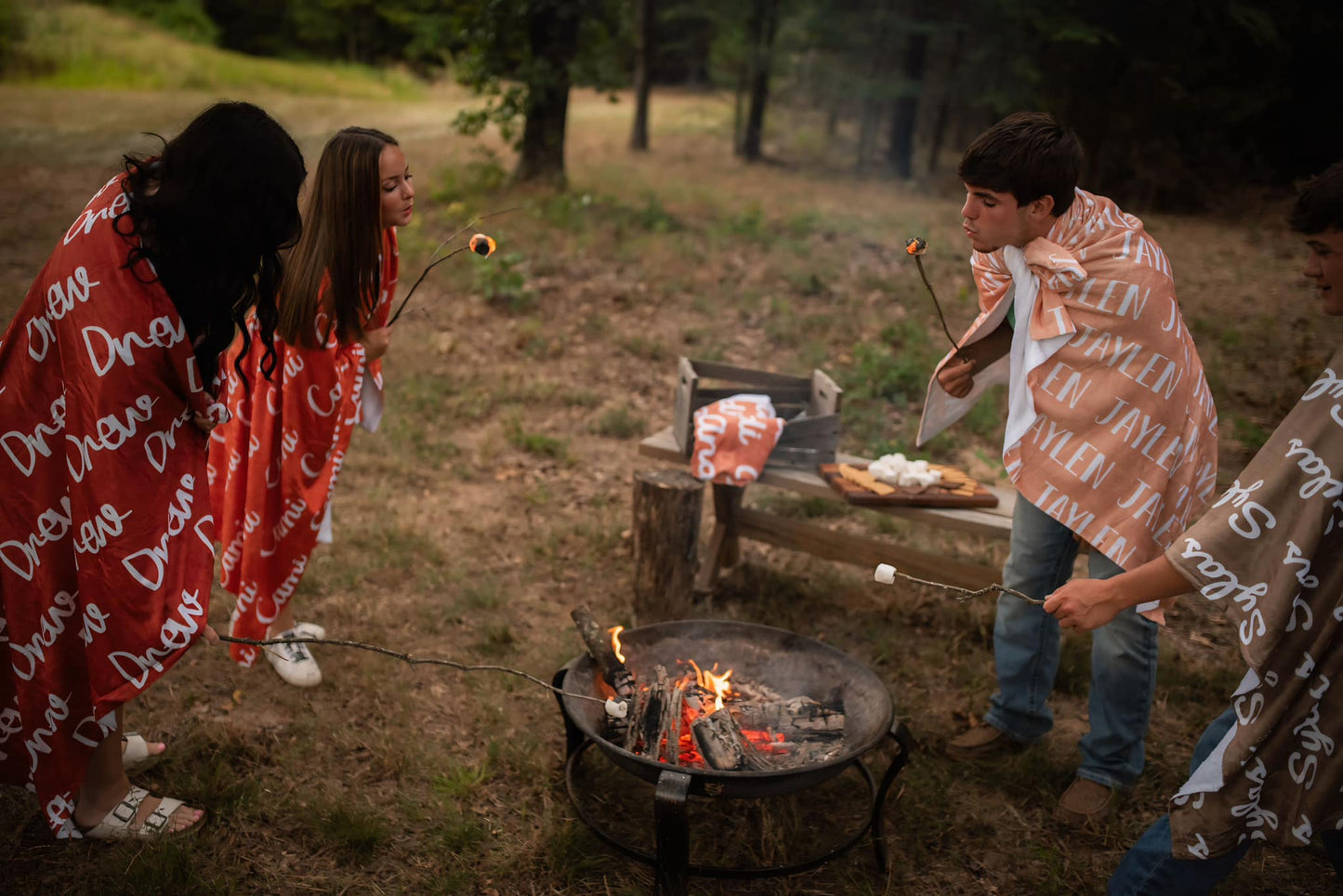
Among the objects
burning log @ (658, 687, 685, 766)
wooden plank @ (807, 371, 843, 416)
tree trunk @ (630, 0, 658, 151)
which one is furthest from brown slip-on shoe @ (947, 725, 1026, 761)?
tree trunk @ (630, 0, 658, 151)

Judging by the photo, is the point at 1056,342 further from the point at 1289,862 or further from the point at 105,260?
the point at 105,260

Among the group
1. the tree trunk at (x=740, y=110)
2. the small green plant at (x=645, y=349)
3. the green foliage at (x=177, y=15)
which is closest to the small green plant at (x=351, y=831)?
the small green plant at (x=645, y=349)

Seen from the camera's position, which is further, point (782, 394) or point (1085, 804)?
point (782, 394)

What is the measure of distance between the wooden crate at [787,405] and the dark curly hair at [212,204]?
2.47 m

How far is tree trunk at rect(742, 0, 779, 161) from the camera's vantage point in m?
15.3

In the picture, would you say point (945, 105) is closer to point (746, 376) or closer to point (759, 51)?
point (759, 51)

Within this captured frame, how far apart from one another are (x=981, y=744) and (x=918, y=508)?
1.04m

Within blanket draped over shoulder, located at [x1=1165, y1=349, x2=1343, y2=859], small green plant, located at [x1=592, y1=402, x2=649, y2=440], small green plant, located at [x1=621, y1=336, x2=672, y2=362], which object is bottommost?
small green plant, located at [x1=592, y1=402, x2=649, y2=440]

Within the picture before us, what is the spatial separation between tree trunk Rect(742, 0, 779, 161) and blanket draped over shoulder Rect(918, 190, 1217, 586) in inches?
529

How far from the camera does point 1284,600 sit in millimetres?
2041

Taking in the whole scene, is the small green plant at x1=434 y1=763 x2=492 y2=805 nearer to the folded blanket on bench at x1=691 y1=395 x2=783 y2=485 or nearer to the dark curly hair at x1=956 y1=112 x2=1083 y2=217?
the folded blanket on bench at x1=691 y1=395 x2=783 y2=485

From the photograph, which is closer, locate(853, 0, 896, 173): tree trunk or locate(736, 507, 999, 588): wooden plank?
locate(736, 507, 999, 588): wooden plank

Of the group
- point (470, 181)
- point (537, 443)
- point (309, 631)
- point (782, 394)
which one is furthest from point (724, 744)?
point (470, 181)

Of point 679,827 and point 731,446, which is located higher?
point 731,446
